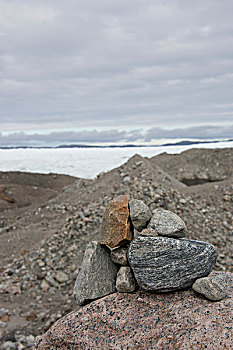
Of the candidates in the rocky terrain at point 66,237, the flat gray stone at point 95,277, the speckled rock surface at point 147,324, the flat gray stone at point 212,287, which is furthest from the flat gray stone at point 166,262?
the rocky terrain at point 66,237

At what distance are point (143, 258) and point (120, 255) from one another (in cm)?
48

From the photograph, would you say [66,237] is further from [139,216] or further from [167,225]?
[167,225]

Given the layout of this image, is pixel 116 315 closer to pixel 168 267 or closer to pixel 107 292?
pixel 107 292

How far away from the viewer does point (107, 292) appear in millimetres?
4871

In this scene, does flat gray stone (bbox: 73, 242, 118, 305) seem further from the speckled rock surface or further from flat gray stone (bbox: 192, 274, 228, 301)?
flat gray stone (bbox: 192, 274, 228, 301)

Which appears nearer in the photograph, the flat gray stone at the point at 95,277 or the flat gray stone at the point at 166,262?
the flat gray stone at the point at 166,262

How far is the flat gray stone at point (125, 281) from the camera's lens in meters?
4.61

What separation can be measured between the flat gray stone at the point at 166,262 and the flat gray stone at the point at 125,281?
0.22 m

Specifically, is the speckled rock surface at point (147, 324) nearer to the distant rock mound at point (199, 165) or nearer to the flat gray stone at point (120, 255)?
the flat gray stone at point (120, 255)

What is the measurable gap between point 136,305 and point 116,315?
0.28 metres

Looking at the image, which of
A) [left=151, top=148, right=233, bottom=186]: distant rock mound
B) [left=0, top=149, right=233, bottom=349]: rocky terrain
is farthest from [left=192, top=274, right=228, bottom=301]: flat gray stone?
[left=151, top=148, right=233, bottom=186]: distant rock mound

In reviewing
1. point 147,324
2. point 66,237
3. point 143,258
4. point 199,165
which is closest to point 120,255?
point 143,258

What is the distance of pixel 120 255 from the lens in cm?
471

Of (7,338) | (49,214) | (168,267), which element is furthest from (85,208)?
(168,267)
